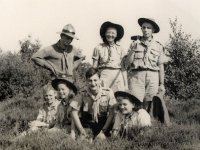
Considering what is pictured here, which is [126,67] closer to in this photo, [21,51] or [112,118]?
[112,118]

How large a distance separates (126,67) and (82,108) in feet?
4.70

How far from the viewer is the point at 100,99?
24.2 feet

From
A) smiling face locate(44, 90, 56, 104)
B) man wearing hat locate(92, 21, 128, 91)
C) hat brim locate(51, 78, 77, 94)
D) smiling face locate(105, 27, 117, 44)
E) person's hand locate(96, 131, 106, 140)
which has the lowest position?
person's hand locate(96, 131, 106, 140)

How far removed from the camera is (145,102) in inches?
328

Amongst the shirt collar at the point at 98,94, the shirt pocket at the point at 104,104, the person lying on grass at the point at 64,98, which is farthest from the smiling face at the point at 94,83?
the person lying on grass at the point at 64,98

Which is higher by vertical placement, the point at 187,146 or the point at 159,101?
the point at 159,101

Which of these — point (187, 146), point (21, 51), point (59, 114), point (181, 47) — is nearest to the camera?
point (187, 146)

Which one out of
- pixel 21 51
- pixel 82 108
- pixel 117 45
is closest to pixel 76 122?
pixel 82 108

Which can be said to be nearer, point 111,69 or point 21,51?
point 111,69

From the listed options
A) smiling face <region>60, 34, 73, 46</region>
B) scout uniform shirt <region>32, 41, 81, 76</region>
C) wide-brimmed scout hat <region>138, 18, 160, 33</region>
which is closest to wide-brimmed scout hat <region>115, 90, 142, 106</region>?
scout uniform shirt <region>32, 41, 81, 76</region>

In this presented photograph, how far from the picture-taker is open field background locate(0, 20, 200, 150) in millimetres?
6086

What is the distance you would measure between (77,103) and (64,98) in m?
0.58

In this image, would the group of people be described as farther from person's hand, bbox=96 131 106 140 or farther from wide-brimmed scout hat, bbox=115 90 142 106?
person's hand, bbox=96 131 106 140

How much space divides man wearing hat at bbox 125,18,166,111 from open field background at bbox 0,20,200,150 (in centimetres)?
96
